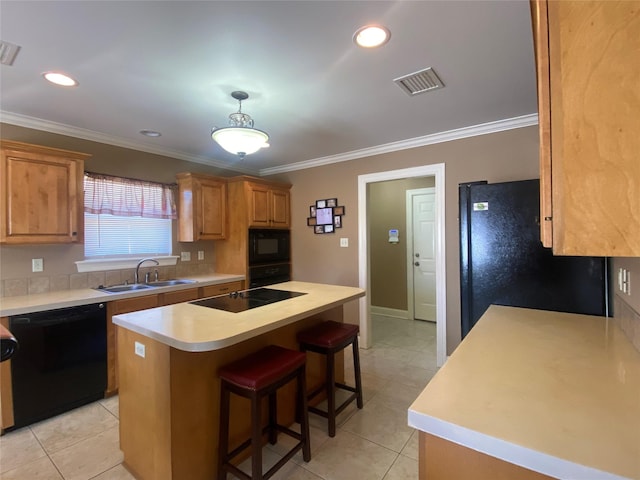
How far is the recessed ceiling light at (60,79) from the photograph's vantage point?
2.00 meters

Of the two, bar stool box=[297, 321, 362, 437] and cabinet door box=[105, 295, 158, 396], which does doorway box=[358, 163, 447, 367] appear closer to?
bar stool box=[297, 321, 362, 437]

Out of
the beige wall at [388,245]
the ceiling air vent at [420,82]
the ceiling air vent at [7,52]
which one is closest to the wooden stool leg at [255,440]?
the ceiling air vent at [420,82]

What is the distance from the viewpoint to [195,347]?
4.44ft

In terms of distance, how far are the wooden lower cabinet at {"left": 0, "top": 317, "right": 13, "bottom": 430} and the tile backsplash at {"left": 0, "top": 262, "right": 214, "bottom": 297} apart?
2.07 ft

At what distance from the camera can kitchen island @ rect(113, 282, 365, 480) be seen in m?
1.52

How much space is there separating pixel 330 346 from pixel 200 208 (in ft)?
8.13

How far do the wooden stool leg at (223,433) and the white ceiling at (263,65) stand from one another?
1885 mm

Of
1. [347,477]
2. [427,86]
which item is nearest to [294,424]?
[347,477]

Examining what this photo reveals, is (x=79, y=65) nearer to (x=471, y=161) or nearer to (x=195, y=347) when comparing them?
(x=195, y=347)

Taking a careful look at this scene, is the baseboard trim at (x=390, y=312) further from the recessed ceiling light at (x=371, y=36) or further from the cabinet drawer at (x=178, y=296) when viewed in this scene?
the recessed ceiling light at (x=371, y=36)

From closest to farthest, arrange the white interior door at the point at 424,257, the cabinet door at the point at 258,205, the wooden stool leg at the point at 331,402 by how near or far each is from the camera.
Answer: the wooden stool leg at the point at 331,402, the cabinet door at the point at 258,205, the white interior door at the point at 424,257

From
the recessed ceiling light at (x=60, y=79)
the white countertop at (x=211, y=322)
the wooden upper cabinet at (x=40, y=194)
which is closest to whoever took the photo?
the white countertop at (x=211, y=322)

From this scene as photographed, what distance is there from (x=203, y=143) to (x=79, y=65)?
1.59 metres

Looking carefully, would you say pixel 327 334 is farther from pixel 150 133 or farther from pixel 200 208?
pixel 150 133
